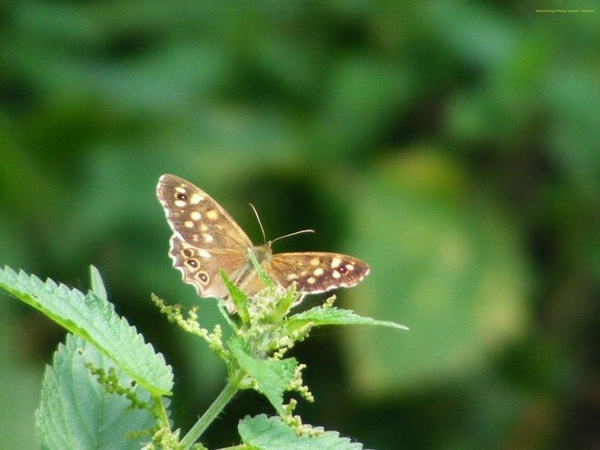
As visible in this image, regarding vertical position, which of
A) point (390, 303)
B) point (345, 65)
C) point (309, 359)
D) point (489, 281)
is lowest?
point (309, 359)

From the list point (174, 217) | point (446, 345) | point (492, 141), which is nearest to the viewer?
point (174, 217)

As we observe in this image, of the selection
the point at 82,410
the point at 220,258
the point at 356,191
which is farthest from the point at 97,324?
the point at 356,191

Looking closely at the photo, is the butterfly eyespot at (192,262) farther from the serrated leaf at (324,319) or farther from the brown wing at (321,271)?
the serrated leaf at (324,319)

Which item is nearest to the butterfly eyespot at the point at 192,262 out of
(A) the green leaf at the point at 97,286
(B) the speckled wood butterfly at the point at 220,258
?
(B) the speckled wood butterfly at the point at 220,258

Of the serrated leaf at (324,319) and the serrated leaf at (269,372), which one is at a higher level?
the serrated leaf at (324,319)

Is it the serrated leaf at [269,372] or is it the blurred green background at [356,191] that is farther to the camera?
the blurred green background at [356,191]

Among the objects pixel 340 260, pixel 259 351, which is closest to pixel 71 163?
pixel 340 260

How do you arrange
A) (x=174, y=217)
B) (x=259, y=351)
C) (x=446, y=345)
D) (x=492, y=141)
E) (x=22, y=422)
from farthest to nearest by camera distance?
1. (x=492, y=141)
2. (x=446, y=345)
3. (x=22, y=422)
4. (x=174, y=217)
5. (x=259, y=351)

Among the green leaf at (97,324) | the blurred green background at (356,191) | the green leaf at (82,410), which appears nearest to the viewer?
the green leaf at (97,324)

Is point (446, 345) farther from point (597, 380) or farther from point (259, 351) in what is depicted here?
point (259, 351)
